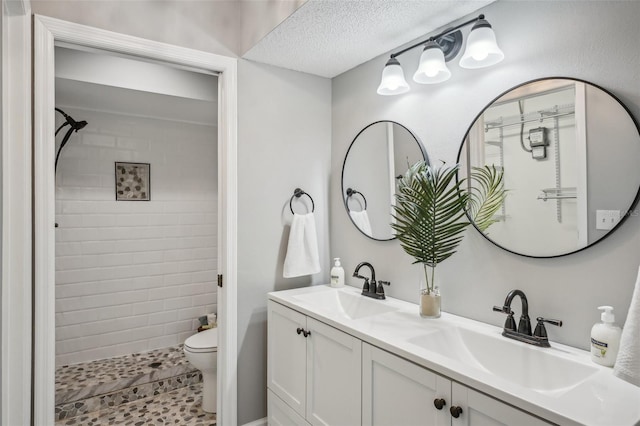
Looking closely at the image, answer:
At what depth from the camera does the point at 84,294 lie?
10.3 ft

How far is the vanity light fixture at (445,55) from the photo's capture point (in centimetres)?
141

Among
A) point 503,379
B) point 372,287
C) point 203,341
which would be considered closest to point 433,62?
point 372,287

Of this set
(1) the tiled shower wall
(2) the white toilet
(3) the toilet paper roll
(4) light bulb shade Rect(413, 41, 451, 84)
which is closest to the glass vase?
(4) light bulb shade Rect(413, 41, 451, 84)

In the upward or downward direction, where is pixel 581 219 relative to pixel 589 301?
upward

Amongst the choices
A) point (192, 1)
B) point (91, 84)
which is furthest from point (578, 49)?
point (91, 84)

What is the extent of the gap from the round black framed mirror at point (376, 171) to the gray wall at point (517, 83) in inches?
2.6

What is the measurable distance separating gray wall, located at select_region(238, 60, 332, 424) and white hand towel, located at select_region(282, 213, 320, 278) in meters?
0.09

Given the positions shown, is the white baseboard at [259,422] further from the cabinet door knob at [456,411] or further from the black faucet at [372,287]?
the cabinet door knob at [456,411]

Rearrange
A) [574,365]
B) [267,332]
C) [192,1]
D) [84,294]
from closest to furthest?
1. [574,365]
2. [192,1]
3. [267,332]
4. [84,294]

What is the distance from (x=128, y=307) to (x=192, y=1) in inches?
101

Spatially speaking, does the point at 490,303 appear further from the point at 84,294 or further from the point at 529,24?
the point at 84,294

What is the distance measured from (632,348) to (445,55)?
4.33 feet

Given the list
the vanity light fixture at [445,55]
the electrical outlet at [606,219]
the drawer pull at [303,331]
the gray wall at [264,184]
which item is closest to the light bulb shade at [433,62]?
the vanity light fixture at [445,55]

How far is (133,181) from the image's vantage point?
3.32 m
